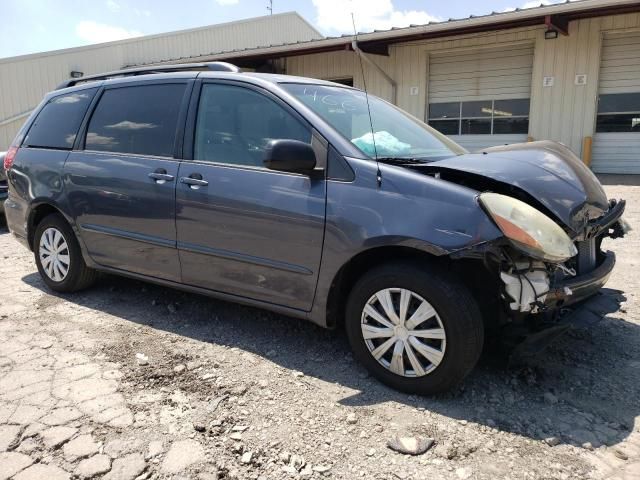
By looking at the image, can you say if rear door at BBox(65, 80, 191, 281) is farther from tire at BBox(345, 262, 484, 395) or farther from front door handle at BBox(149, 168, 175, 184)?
tire at BBox(345, 262, 484, 395)

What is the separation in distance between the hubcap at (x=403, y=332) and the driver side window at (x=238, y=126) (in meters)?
1.08

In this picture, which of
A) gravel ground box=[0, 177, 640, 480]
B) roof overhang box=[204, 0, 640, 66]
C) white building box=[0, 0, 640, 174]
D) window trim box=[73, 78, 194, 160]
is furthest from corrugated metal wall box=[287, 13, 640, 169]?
window trim box=[73, 78, 194, 160]

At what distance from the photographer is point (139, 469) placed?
2225mm

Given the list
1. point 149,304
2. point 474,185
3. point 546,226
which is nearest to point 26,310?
point 149,304

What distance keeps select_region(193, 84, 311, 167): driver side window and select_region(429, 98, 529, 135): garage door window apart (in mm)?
11041

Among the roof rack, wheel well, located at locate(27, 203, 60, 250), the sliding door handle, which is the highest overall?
the roof rack

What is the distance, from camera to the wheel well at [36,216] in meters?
4.50

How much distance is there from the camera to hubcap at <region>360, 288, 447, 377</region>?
268cm

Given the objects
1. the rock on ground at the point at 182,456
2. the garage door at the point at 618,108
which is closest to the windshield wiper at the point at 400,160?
the rock on ground at the point at 182,456

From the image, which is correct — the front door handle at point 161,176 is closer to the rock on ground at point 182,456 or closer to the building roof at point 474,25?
the rock on ground at point 182,456

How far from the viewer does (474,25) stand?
11.4 m

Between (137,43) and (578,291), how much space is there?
21.7 metres

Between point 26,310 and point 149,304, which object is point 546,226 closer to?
point 149,304

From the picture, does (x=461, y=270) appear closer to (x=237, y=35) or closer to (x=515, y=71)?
(x=515, y=71)
